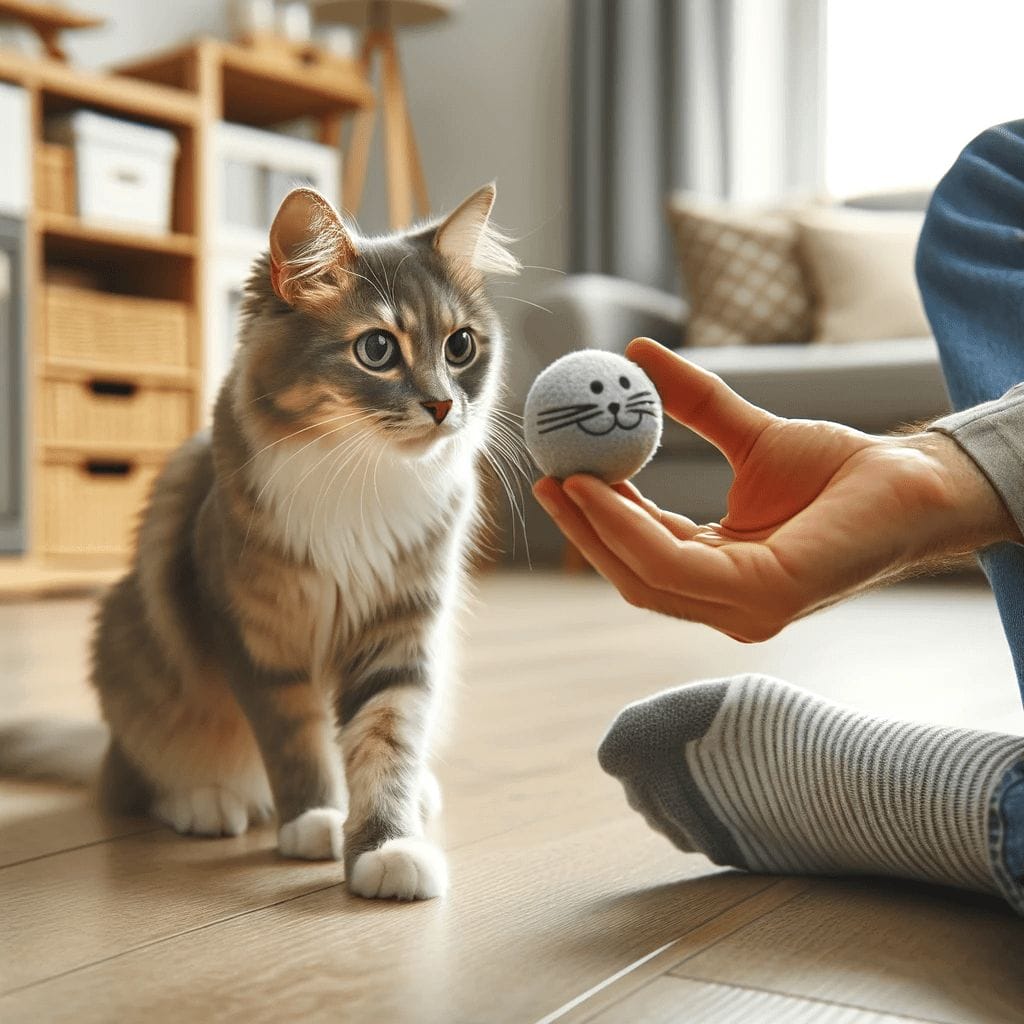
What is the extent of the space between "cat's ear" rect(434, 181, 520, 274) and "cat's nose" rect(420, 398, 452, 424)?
19cm

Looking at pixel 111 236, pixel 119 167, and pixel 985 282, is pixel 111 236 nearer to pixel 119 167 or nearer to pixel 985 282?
pixel 119 167

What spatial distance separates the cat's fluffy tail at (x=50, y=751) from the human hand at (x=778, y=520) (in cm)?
77

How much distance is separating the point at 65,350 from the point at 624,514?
3.02 metres

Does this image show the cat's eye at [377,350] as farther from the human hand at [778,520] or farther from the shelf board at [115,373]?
the shelf board at [115,373]

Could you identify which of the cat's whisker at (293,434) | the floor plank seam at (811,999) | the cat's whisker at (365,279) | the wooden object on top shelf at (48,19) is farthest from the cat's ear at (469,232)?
the wooden object on top shelf at (48,19)

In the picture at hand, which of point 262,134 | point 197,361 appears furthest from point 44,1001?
point 262,134

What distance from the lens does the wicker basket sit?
11.1 ft

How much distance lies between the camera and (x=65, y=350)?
11.2 feet

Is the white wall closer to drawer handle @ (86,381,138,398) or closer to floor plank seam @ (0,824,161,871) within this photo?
drawer handle @ (86,381,138,398)

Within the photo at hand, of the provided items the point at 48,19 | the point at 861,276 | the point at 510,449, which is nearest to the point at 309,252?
the point at 510,449

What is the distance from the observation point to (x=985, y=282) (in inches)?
37.3

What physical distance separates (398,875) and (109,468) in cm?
304

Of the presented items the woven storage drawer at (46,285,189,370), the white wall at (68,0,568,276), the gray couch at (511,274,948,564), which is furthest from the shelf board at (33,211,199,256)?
the white wall at (68,0,568,276)

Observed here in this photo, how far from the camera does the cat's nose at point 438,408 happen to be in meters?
1.05
